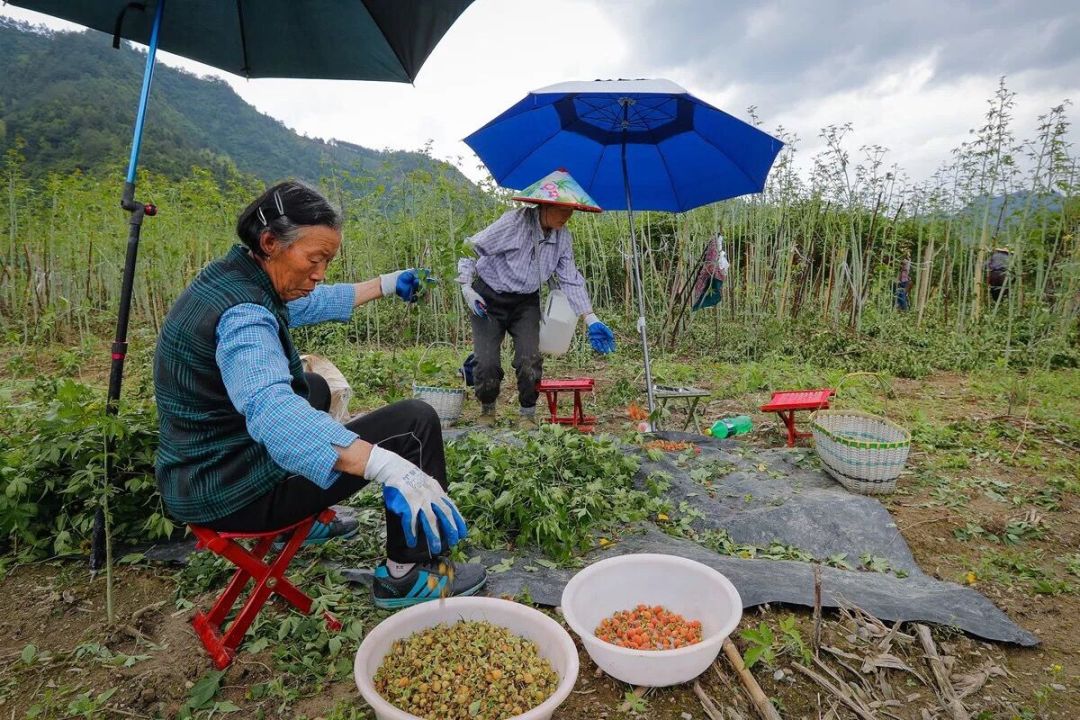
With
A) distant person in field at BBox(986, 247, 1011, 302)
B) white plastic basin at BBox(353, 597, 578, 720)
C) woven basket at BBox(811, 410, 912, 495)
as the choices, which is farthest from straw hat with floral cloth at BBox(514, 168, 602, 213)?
distant person in field at BBox(986, 247, 1011, 302)

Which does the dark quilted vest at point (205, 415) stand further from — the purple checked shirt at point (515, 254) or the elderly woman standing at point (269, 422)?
the purple checked shirt at point (515, 254)

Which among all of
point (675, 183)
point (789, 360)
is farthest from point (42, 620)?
point (789, 360)

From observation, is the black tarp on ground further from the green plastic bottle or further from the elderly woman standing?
the elderly woman standing

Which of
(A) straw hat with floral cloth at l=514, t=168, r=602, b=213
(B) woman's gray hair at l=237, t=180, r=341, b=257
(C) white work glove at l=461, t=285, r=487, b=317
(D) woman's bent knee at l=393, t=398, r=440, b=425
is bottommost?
(D) woman's bent knee at l=393, t=398, r=440, b=425

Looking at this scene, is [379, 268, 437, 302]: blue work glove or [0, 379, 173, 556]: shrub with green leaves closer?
[0, 379, 173, 556]: shrub with green leaves

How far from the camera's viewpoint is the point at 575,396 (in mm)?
4137

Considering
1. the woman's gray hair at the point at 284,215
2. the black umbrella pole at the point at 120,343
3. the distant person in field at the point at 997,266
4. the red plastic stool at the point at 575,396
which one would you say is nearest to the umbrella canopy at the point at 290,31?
the black umbrella pole at the point at 120,343

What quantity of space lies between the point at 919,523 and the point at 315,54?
137 inches

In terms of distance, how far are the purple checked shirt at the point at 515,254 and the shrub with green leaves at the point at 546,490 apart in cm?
129

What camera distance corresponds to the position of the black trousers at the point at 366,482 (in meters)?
1.73

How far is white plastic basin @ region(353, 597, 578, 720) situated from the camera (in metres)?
1.49

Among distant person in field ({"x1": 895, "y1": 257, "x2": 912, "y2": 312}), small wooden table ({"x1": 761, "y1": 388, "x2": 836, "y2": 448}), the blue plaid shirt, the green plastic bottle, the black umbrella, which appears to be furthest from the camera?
distant person in field ({"x1": 895, "y1": 257, "x2": 912, "y2": 312})

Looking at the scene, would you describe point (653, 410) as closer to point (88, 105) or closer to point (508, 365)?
point (508, 365)

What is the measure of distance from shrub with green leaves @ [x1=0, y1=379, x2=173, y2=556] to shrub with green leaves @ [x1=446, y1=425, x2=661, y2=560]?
1.23 meters
